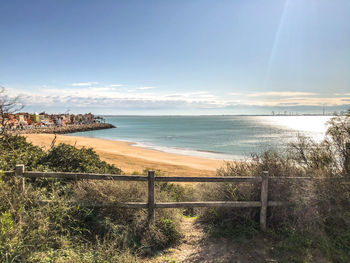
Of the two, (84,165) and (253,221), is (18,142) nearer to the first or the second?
(84,165)

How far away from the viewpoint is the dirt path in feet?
15.1

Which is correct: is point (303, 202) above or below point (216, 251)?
above

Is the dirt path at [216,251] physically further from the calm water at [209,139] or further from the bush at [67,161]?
the calm water at [209,139]

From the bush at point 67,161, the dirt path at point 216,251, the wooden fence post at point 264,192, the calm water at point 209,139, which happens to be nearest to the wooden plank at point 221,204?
the wooden fence post at point 264,192

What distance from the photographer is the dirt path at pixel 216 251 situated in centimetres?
461

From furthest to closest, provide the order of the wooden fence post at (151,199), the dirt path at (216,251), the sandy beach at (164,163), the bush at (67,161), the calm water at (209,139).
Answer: the calm water at (209,139) < the sandy beach at (164,163) < the bush at (67,161) < the wooden fence post at (151,199) < the dirt path at (216,251)

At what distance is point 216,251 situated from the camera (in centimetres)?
487

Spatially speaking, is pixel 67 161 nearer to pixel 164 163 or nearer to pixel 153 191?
pixel 153 191

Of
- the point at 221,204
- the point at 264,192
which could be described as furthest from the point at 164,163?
the point at 264,192

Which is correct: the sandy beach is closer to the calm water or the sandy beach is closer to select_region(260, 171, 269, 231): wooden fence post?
the calm water

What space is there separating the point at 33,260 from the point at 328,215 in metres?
5.86

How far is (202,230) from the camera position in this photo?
5828mm

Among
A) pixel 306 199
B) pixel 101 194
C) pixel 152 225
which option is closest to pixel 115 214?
pixel 101 194

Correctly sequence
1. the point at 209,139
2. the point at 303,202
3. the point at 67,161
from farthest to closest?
the point at 209,139 → the point at 67,161 → the point at 303,202
